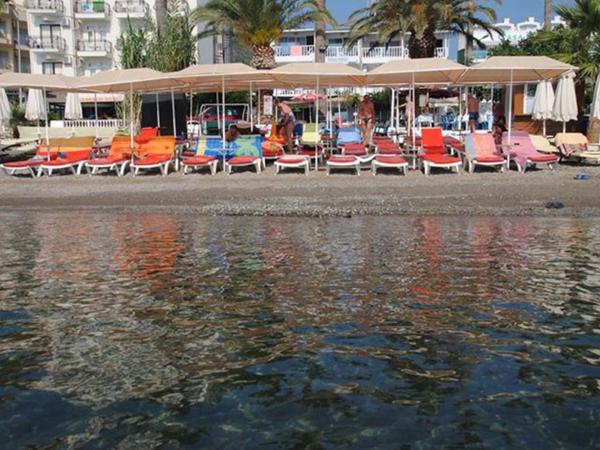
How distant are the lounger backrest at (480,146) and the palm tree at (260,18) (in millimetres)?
13296

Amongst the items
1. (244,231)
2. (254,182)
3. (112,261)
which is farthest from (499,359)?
→ (254,182)

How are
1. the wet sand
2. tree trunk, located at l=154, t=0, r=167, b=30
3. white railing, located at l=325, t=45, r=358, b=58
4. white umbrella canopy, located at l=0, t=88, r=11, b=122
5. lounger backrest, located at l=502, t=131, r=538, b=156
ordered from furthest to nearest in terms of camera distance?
1. white railing, located at l=325, t=45, r=358, b=58
2. tree trunk, located at l=154, t=0, r=167, b=30
3. white umbrella canopy, located at l=0, t=88, r=11, b=122
4. lounger backrest, located at l=502, t=131, r=538, b=156
5. the wet sand

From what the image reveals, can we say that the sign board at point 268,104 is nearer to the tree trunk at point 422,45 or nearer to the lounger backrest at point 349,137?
the tree trunk at point 422,45

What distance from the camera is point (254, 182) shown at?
16.5m

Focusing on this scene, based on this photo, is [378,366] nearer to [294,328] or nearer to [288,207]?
[294,328]

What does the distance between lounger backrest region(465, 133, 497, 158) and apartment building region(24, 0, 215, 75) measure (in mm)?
43306

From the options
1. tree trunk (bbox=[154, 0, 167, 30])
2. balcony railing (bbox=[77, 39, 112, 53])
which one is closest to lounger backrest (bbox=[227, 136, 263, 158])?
tree trunk (bbox=[154, 0, 167, 30])

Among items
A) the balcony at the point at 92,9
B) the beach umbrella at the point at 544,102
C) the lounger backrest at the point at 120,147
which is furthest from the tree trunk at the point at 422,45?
the balcony at the point at 92,9

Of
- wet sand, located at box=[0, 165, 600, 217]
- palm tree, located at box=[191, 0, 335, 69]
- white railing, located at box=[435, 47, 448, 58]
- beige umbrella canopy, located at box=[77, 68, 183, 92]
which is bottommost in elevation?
wet sand, located at box=[0, 165, 600, 217]

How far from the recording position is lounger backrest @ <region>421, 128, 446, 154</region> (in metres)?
17.8

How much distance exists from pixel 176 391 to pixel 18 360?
142 cm

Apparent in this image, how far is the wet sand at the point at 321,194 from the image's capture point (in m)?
12.9

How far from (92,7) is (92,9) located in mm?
156

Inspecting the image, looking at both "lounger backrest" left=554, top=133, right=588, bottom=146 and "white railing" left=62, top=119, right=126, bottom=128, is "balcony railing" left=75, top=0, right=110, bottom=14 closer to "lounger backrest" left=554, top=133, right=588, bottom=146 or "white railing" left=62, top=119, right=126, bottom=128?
"white railing" left=62, top=119, right=126, bottom=128
